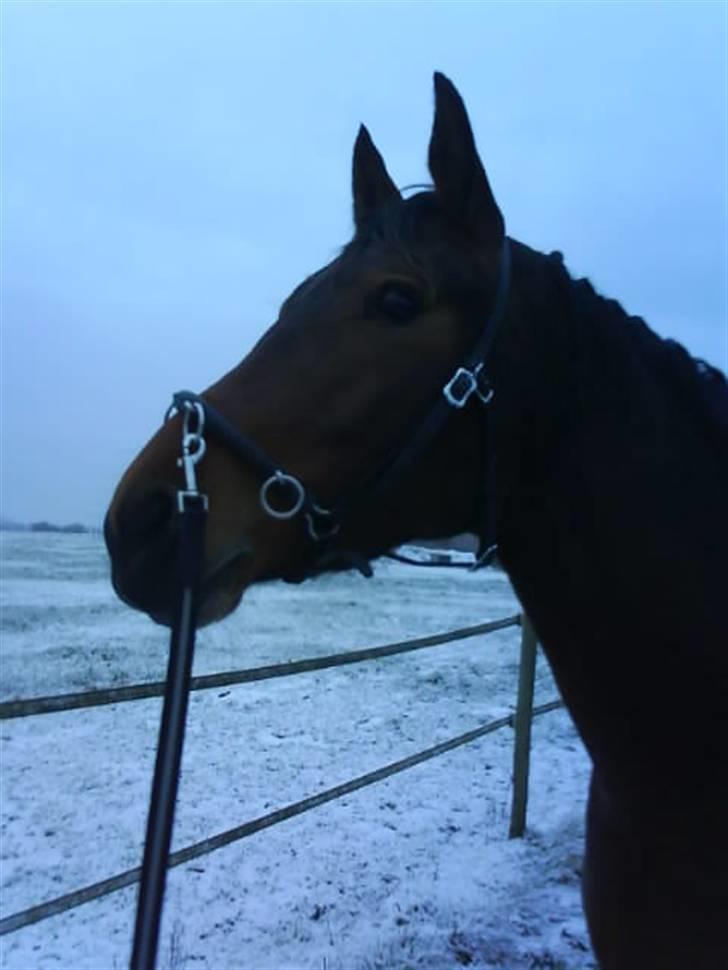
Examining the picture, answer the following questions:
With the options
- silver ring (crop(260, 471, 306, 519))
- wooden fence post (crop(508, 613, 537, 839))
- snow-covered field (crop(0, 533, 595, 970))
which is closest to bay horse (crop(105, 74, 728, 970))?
silver ring (crop(260, 471, 306, 519))

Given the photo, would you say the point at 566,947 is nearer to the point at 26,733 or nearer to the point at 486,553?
the point at 486,553

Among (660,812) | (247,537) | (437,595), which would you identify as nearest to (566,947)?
(660,812)

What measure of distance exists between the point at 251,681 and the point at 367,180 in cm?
254

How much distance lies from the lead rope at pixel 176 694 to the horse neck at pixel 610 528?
55 centimetres

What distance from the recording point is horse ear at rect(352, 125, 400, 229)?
1.77m

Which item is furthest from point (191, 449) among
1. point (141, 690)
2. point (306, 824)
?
point (306, 824)

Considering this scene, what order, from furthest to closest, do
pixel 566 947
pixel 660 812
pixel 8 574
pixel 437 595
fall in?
pixel 8 574
pixel 437 595
pixel 566 947
pixel 660 812

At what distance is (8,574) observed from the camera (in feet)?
66.3

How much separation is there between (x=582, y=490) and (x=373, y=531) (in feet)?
1.29

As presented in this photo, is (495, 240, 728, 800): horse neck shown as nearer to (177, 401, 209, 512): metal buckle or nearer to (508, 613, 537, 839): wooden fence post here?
(177, 401, 209, 512): metal buckle

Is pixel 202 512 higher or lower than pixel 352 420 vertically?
lower

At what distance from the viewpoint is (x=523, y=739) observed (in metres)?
4.76

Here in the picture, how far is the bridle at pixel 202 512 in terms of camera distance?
4.55 ft

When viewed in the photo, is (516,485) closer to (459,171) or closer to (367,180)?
(459,171)
